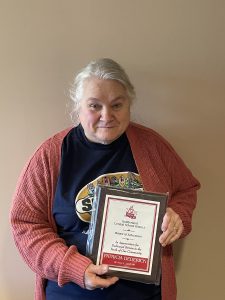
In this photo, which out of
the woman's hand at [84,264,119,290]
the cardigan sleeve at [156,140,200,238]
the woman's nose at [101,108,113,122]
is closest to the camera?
the woman's hand at [84,264,119,290]

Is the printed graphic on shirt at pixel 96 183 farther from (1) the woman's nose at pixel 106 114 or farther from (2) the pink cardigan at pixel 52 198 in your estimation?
(1) the woman's nose at pixel 106 114

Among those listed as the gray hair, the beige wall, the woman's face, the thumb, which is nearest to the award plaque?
the thumb

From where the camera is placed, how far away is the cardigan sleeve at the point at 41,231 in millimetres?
1122

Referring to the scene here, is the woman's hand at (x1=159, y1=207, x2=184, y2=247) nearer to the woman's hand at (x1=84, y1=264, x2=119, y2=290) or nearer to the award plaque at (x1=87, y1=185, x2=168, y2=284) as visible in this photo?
the award plaque at (x1=87, y1=185, x2=168, y2=284)

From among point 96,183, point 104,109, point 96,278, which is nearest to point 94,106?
point 104,109

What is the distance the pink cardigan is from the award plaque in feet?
0.24

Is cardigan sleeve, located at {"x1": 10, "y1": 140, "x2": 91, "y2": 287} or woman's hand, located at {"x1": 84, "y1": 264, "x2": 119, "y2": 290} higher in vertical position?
cardigan sleeve, located at {"x1": 10, "y1": 140, "x2": 91, "y2": 287}

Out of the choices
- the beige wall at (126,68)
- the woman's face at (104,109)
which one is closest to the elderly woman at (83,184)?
the woman's face at (104,109)

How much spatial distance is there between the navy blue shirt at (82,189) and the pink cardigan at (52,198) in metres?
0.03

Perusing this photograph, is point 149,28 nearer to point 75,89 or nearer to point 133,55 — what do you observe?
point 133,55

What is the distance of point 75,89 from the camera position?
4.25 ft

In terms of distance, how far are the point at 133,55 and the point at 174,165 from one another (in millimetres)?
Answer: 420

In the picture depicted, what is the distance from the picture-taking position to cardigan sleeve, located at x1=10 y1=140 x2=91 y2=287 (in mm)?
1122

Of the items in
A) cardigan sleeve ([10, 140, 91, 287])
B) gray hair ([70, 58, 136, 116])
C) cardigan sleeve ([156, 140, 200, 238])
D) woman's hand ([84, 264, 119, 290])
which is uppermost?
gray hair ([70, 58, 136, 116])
